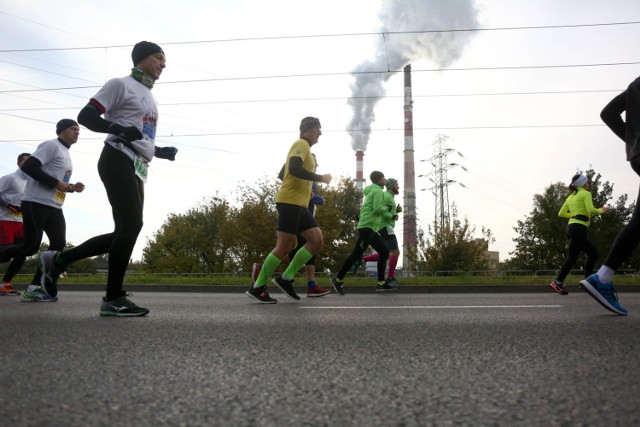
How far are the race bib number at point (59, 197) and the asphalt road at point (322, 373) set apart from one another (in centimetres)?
306

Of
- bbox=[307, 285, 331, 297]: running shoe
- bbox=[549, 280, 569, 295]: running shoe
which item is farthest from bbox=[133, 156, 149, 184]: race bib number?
bbox=[549, 280, 569, 295]: running shoe

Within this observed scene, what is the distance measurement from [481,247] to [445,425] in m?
38.1

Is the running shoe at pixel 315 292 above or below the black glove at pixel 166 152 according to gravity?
below

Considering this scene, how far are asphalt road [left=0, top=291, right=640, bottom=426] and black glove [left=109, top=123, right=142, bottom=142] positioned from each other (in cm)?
130

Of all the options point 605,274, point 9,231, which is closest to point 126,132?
point 605,274

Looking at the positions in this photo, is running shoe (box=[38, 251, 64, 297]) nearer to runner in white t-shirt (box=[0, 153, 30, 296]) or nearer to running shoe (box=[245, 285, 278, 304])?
running shoe (box=[245, 285, 278, 304])

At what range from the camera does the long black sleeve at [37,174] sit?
591 cm

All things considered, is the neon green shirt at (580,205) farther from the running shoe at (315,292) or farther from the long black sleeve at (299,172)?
the long black sleeve at (299,172)

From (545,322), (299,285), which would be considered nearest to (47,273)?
(545,322)

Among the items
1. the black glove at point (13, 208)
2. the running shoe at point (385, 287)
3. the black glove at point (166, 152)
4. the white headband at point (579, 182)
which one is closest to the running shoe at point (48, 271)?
the black glove at point (166, 152)

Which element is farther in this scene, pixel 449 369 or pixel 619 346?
pixel 619 346

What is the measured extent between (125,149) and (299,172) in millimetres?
2001

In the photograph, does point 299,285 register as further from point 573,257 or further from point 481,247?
point 481,247

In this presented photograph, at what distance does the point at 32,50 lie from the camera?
29125 millimetres
